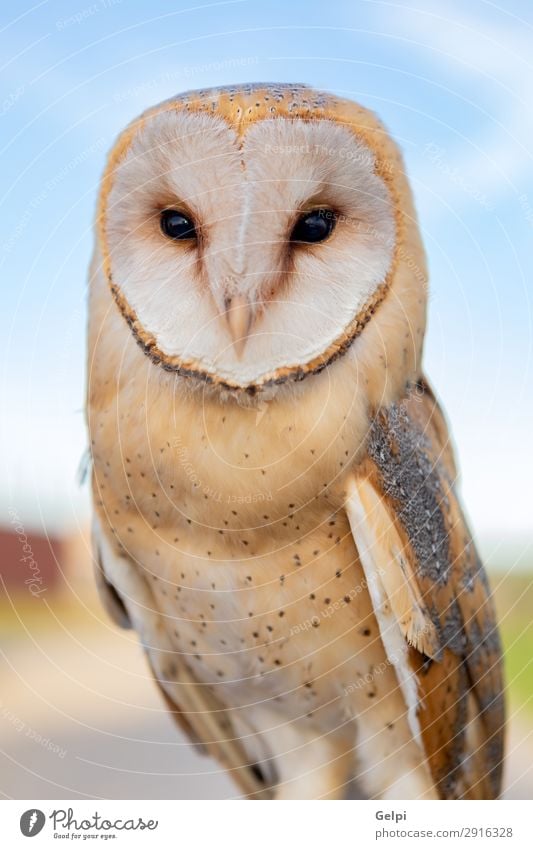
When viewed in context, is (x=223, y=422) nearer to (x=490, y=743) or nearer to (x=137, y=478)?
(x=137, y=478)

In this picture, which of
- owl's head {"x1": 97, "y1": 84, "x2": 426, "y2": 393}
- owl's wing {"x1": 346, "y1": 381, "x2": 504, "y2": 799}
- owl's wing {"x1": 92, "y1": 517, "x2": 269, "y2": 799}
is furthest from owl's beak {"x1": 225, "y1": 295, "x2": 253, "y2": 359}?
owl's wing {"x1": 92, "y1": 517, "x2": 269, "y2": 799}

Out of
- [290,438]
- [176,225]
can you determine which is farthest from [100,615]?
[176,225]

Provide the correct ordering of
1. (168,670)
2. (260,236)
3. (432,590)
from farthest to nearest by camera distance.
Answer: (168,670), (432,590), (260,236)

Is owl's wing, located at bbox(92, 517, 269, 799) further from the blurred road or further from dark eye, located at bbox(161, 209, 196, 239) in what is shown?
dark eye, located at bbox(161, 209, 196, 239)

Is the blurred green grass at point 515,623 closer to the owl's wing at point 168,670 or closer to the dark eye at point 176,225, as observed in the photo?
the owl's wing at point 168,670

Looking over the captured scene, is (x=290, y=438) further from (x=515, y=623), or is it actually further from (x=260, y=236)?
(x=515, y=623)

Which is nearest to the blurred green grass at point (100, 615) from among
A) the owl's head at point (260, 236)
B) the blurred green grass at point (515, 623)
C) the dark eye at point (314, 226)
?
the blurred green grass at point (515, 623)
